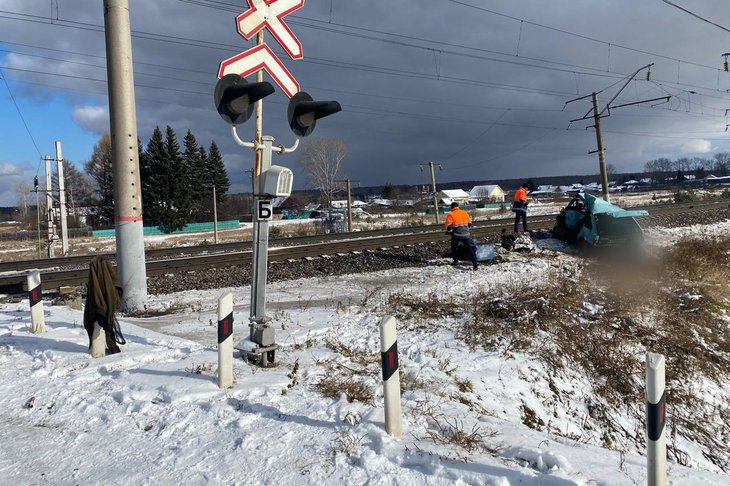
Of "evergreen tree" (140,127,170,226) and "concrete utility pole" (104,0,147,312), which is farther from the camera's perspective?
"evergreen tree" (140,127,170,226)

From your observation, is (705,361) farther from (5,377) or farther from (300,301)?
(5,377)

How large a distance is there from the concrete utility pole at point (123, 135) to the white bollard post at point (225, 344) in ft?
17.5

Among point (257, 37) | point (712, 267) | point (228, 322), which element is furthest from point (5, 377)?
point (712, 267)

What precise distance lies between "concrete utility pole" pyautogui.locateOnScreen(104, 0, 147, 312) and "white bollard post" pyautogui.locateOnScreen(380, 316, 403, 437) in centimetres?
704

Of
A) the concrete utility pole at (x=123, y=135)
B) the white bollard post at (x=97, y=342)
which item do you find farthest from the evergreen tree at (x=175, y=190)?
the white bollard post at (x=97, y=342)

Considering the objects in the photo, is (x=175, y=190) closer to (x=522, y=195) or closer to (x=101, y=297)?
(x=522, y=195)

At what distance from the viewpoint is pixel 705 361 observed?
24.5 feet

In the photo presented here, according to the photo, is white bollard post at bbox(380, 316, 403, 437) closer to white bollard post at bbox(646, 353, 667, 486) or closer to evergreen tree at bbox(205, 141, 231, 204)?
white bollard post at bbox(646, 353, 667, 486)

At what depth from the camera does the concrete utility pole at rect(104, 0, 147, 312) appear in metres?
9.11

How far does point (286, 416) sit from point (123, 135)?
7.01 metres

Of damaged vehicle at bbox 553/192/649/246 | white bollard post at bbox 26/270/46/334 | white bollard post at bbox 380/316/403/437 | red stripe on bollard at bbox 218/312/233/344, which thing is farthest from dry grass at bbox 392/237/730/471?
white bollard post at bbox 26/270/46/334

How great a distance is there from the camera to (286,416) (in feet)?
14.2

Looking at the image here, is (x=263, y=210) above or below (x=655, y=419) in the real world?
above

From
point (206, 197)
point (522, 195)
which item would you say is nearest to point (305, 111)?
point (522, 195)
